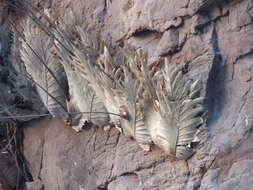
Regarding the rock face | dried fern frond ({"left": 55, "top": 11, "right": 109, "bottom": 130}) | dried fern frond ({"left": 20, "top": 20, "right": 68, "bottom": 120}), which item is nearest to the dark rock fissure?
the rock face

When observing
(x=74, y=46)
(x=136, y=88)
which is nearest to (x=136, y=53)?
(x=136, y=88)

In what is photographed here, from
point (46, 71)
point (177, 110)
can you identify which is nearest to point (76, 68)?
point (46, 71)

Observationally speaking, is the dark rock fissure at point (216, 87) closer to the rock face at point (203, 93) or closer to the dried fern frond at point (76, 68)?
the rock face at point (203, 93)

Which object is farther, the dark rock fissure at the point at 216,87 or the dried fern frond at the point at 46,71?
the dried fern frond at the point at 46,71

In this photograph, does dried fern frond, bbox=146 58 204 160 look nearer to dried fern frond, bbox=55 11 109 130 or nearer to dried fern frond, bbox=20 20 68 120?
dried fern frond, bbox=55 11 109 130

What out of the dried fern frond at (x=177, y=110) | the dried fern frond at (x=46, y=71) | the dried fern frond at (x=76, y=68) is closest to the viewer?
the dried fern frond at (x=177, y=110)

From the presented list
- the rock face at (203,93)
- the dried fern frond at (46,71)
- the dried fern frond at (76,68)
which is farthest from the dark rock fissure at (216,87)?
the dried fern frond at (46,71)
